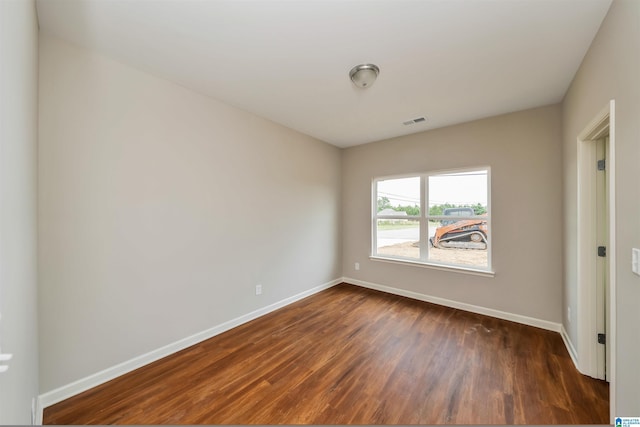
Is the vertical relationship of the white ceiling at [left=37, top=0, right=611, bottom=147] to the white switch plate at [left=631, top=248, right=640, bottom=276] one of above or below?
above

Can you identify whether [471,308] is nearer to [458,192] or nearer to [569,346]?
[569,346]

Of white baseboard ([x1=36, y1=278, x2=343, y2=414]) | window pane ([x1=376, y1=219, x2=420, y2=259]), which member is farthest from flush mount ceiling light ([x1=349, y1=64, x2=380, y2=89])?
white baseboard ([x1=36, y1=278, x2=343, y2=414])

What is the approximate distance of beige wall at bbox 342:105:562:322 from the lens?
2.74 m

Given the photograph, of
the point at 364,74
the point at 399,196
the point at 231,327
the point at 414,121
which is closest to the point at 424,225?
the point at 399,196

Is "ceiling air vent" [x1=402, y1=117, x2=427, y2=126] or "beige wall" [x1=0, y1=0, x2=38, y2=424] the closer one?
"beige wall" [x1=0, y1=0, x2=38, y2=424]

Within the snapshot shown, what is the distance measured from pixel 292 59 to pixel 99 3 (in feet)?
4.06

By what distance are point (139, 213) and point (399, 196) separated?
353cm

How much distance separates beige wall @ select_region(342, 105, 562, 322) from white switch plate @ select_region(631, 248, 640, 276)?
190 cm

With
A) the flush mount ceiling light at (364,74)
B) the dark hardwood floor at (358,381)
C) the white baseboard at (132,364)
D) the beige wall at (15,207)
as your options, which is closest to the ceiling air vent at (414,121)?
the flush mount ceiling light at (364,74)

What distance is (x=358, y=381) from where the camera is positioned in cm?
191

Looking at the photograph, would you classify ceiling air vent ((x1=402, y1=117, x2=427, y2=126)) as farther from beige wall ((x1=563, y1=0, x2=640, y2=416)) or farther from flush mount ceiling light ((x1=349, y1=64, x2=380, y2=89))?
beige wall ((x1=563, y1=0, x2=640, y2=416))

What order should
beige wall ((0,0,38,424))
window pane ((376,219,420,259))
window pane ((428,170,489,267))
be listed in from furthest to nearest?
window pane ((376,219,420,259))
window pane ((428,170,489,267))
beige wall ((0,0,38,424))

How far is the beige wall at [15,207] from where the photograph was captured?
2.52 feet

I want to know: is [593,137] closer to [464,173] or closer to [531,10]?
[531,10]
